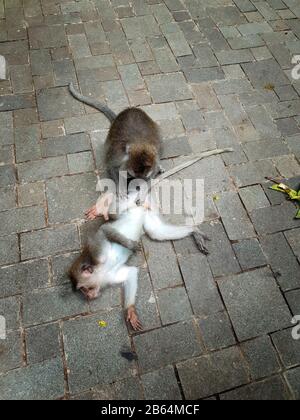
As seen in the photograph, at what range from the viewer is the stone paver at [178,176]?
3168mm

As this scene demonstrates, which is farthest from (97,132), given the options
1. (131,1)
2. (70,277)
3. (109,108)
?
(131,1)

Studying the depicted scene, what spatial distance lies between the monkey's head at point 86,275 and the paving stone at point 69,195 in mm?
764

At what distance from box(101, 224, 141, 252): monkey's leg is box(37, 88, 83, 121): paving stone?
2.13m

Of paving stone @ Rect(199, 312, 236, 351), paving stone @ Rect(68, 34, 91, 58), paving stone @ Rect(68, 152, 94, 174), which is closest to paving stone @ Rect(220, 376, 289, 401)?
paving stone @ Rect(199, 312, 236, 351)

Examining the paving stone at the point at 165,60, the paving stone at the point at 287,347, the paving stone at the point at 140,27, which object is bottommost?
the paving stone at the point at 287,347

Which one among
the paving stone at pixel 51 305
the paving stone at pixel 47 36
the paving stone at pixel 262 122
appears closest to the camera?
the paving stone at pixel 51 305

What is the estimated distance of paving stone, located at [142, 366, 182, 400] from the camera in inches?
120

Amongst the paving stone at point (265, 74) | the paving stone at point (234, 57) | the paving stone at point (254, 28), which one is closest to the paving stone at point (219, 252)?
the paving stone at point (265, 74)

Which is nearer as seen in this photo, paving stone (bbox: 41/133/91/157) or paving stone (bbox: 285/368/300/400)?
paving stone (bbox: 285/368/300/400)

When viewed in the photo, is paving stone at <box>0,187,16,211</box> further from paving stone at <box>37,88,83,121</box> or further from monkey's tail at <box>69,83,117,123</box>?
monkey's tail at <box>69,83,117,123</box>

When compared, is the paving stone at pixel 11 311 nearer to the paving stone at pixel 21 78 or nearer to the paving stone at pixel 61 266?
the paving stone at pixel 61 266

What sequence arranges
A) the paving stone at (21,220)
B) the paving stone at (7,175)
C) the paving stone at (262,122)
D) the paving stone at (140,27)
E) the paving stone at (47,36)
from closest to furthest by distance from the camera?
the paving stone at (21,220)
the paving stone at (7,175)
the paving stone at (262,122)
the paving stone at (47,36)
the paving stone at (140,27)

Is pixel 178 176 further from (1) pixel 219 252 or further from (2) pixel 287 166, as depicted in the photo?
(2) pixel 287 166
